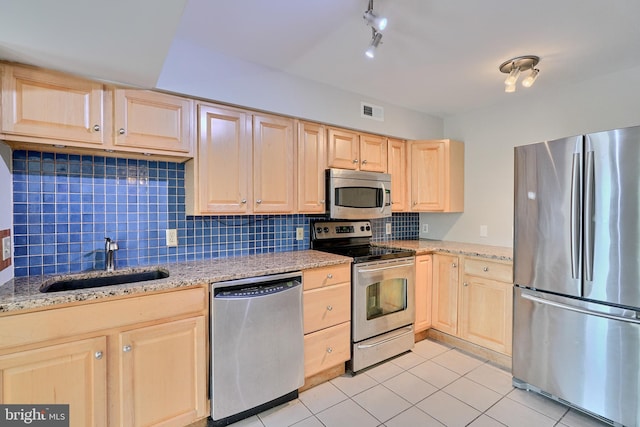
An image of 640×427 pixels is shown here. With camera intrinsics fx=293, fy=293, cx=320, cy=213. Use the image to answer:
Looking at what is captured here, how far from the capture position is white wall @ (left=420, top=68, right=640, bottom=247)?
2.38 meters

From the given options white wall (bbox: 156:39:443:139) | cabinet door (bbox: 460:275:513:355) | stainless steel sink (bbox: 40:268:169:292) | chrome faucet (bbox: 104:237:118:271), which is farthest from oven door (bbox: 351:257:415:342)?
chrome faucet (bbox: 104:237:118:271)

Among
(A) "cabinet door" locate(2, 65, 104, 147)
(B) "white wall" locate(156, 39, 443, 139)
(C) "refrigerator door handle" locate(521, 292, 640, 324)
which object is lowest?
(C) "refrigerator door handle" locate(521, 292, 640, 324)

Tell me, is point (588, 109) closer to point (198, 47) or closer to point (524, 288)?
point (524, 288)

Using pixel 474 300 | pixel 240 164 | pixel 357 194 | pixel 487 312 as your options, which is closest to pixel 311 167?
pixel 357 194

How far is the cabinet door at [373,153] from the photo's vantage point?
2.93m

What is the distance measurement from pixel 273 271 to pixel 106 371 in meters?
1.00

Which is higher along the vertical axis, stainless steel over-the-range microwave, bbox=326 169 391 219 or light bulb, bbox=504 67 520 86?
light bulb, bbox=504 67 520 86

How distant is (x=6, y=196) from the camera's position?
164cm

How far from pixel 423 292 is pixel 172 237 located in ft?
7.74

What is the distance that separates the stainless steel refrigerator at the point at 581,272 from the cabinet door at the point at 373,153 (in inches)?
48.0

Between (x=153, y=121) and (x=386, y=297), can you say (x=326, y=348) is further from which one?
(x=153, y=121)

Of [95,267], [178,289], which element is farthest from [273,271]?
[95,267]

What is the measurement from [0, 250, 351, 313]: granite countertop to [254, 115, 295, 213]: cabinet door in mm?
430

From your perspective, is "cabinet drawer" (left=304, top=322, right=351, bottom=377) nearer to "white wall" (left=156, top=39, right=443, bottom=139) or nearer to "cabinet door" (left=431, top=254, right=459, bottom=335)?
"cabinet door" (left=431, top=254, right=459, bottom=335)
